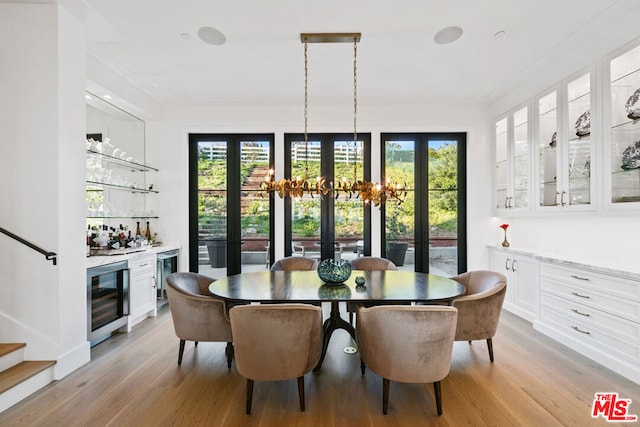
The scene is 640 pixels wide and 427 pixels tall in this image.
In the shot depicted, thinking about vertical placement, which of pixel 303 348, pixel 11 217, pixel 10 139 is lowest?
pixel 303 348

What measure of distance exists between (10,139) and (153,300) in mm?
2318

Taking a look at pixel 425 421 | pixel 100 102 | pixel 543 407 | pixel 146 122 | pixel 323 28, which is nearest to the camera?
pixel 425 421

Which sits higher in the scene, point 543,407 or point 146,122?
point 146,122

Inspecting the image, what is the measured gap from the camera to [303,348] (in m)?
2.00

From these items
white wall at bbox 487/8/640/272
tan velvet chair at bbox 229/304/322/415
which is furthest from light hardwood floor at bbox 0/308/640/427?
white wall at bbox 487/8/640/272

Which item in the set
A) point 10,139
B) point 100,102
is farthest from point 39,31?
point 100,102

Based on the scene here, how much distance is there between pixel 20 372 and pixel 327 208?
3.69 m

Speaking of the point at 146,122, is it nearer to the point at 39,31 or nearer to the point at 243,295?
the point at 39,31

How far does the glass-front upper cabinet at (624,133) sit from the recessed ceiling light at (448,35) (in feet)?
4.58

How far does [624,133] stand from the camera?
2.64 metres

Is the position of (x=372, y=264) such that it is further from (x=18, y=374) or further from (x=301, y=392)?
(x=18, y=374)

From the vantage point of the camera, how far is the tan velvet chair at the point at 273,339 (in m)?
1.93

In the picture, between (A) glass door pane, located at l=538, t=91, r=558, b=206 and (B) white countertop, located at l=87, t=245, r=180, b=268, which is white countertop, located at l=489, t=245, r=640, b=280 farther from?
(B) white countertop, located at l=87, t=245, r=180, b=268

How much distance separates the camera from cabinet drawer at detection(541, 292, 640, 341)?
2.44 metres
